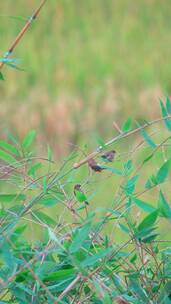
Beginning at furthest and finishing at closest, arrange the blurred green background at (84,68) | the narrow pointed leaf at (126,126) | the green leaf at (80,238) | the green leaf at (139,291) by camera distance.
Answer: the blurred green background at (84,68), the narrow pointed leaf at (126,126), the green leaf at (139,291), the green leaf at (80,238)

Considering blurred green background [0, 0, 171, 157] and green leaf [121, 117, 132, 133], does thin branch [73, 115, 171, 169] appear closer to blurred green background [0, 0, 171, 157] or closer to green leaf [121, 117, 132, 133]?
green leaf [121, 117, 132, 133]

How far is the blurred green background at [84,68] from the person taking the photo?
5.23 metres

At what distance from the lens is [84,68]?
5.64 meters

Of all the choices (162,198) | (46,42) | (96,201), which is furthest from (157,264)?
(46,42)

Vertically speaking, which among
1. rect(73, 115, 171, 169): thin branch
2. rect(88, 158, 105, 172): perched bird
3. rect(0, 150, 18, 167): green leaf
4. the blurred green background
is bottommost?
the blurred green background

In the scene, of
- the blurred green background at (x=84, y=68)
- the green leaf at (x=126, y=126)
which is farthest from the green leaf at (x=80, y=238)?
the blurred green background at (x=84, y=68)

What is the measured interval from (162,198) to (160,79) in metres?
4.35

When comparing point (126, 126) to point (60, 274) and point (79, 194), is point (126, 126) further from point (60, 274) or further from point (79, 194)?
point (60, 274)

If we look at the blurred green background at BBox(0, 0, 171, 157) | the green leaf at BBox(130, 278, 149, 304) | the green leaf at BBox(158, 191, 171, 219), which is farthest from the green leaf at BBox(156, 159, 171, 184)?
the blurred green background at BBox(0, 0, 171, 157)

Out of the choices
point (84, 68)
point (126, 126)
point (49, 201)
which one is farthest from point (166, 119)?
point (84, 68)

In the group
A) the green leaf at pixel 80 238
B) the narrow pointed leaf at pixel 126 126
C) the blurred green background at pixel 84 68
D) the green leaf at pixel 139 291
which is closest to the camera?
the green leaf at pixel 80 238

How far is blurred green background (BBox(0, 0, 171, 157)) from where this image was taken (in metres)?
5.23

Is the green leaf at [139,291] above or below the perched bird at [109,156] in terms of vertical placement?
below

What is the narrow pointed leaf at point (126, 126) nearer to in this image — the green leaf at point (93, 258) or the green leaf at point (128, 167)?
the green leaf at point (128, 167)
